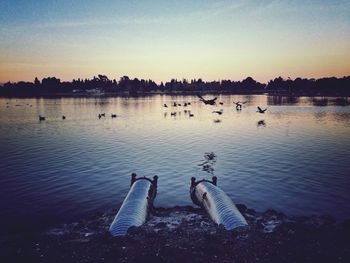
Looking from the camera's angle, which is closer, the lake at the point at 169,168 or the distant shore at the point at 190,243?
the distant shore at the point at 190,243

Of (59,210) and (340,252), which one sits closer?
(340,252)

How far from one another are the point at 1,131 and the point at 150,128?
113 ft

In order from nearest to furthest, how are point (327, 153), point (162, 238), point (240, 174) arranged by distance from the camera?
point (162, 238) < point (240, 174) < point (327, 153)

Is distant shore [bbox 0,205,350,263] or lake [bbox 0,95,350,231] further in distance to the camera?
lake [bbox 0,95,350,231]

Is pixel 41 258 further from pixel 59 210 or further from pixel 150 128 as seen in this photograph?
pixel 150 128

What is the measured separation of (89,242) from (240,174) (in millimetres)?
21510

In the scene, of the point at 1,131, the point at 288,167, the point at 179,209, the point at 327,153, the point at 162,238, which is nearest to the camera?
the point at 162,238

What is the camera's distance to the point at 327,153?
148 ft

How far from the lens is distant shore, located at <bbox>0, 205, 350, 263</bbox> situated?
1608 cm

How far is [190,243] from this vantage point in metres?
17.6

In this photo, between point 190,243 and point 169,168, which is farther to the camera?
point 169,168

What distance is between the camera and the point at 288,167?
37.8 m

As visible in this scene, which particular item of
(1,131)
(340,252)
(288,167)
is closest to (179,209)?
(340,252)

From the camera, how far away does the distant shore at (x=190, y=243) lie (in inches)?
633
